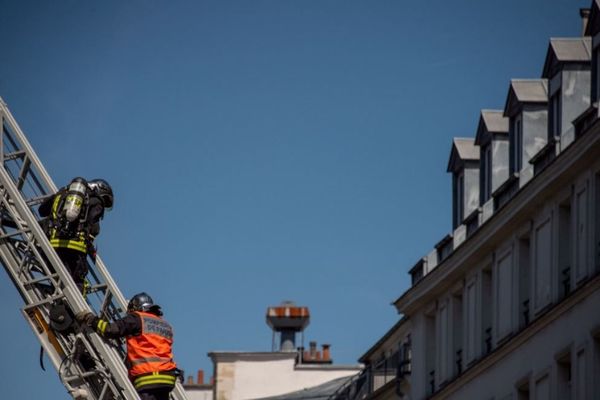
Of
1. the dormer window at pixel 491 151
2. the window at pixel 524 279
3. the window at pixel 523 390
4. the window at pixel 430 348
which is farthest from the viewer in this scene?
the window at pixel 430 348

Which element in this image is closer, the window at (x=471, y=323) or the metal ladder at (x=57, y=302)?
the metal ladder at (x=57, y=302)

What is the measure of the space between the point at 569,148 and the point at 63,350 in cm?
1661

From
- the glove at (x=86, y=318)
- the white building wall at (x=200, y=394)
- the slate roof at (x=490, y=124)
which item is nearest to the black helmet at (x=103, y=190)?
the glove at (x=86, y=318)

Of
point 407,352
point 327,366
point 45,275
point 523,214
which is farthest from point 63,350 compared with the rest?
point 327,366

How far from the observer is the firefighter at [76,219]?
30141 mm

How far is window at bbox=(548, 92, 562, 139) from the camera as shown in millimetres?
46125

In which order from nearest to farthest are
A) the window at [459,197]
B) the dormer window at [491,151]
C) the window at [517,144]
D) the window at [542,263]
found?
the window at [542,263] < the window at [517,144] < the dormer window at [491,151] < the window at [459,197]

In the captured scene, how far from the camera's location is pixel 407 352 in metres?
59.8

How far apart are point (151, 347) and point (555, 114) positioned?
65.3 feet

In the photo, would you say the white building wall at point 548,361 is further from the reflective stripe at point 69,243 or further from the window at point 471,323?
the reflective stripe at point 69,243

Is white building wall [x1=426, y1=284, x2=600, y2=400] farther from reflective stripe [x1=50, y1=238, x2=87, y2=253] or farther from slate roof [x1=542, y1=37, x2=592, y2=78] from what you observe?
reflective stripe [x1=50, y1=238, x2=87, y2=253]

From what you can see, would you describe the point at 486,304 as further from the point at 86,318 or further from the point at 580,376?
the point at 86,318

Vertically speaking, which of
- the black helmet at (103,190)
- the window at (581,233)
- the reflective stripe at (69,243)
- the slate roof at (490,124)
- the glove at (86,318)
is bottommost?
the glove at (86,318)

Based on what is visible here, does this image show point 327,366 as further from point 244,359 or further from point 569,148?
point 569,148
